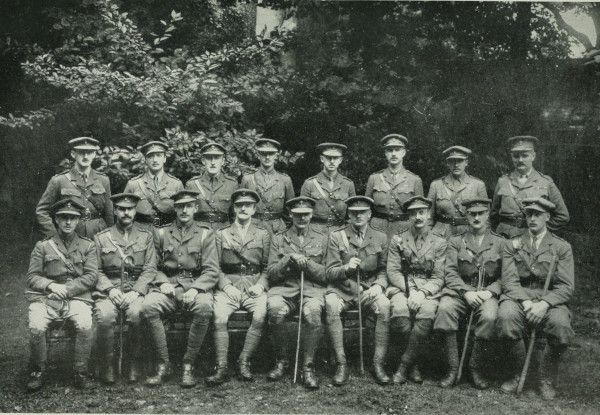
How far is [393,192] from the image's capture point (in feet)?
19.1

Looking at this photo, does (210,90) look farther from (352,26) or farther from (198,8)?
(352,26)

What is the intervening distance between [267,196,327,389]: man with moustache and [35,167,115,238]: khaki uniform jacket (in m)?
1.73

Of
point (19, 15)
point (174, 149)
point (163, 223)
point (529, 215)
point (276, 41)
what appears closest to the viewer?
point (529, 215)

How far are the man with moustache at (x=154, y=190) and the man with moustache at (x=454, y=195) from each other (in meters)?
2.52

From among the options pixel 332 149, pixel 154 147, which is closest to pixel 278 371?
pixel 332 149

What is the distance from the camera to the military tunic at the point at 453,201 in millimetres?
5664

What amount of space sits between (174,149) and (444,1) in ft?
13.3

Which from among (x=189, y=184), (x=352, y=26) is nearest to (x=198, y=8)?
(x=352, y=26)

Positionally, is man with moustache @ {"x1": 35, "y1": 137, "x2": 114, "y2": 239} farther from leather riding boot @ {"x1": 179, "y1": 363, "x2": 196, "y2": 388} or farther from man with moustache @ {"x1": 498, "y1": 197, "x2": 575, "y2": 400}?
man with moustache @ {"x1": 498, "y1": 197, "x2": 575, "y2": 400}

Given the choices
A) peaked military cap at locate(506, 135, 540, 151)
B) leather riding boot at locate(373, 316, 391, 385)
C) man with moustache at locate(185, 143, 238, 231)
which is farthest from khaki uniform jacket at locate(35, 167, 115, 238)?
peaked military cap at locate(506, 135, 540, 151)

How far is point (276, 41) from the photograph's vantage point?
6957mm

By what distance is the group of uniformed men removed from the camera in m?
4.65

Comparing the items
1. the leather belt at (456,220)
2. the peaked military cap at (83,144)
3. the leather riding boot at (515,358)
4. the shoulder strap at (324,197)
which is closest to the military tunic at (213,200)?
the shoulder strap at (324,197)

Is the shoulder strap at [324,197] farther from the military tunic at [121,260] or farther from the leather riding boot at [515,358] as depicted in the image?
the leather riding boot at [515,358]
